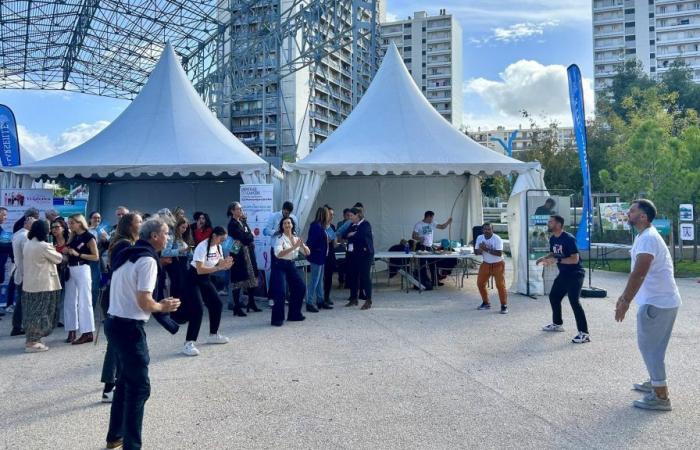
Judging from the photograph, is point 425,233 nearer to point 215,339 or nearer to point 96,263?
point 215,339

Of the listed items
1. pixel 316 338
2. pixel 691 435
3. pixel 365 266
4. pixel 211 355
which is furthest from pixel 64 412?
pixel 365 266

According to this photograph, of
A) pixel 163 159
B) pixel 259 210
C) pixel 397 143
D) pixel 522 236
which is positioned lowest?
pixel 522 236

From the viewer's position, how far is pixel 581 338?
6.03m

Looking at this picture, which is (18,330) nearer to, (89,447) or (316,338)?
(316,338)

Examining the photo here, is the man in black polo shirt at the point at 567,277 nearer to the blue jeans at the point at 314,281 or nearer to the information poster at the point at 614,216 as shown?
the blue jeans at the point at 314,281

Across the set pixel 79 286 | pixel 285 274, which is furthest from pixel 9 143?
pixel 285 274

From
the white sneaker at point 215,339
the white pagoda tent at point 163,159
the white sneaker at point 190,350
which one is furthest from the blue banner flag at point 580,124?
the white sneaker at point 190,350

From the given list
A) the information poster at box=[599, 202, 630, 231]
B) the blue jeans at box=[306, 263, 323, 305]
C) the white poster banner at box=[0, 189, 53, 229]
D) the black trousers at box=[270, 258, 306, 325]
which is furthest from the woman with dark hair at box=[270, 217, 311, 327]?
the information poster at box=[599, 202, 630, 231]

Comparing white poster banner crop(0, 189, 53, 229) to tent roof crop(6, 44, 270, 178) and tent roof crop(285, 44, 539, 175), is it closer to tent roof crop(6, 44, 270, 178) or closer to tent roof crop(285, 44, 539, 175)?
tent roof crop(6, 44, 270, 178)

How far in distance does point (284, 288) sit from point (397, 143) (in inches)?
178

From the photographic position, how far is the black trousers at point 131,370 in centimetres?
297

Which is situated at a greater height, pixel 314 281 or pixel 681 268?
pixel 314 281

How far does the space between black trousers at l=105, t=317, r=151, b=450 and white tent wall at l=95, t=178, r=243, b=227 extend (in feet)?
33.4

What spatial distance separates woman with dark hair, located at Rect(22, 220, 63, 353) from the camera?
18.8 ft
